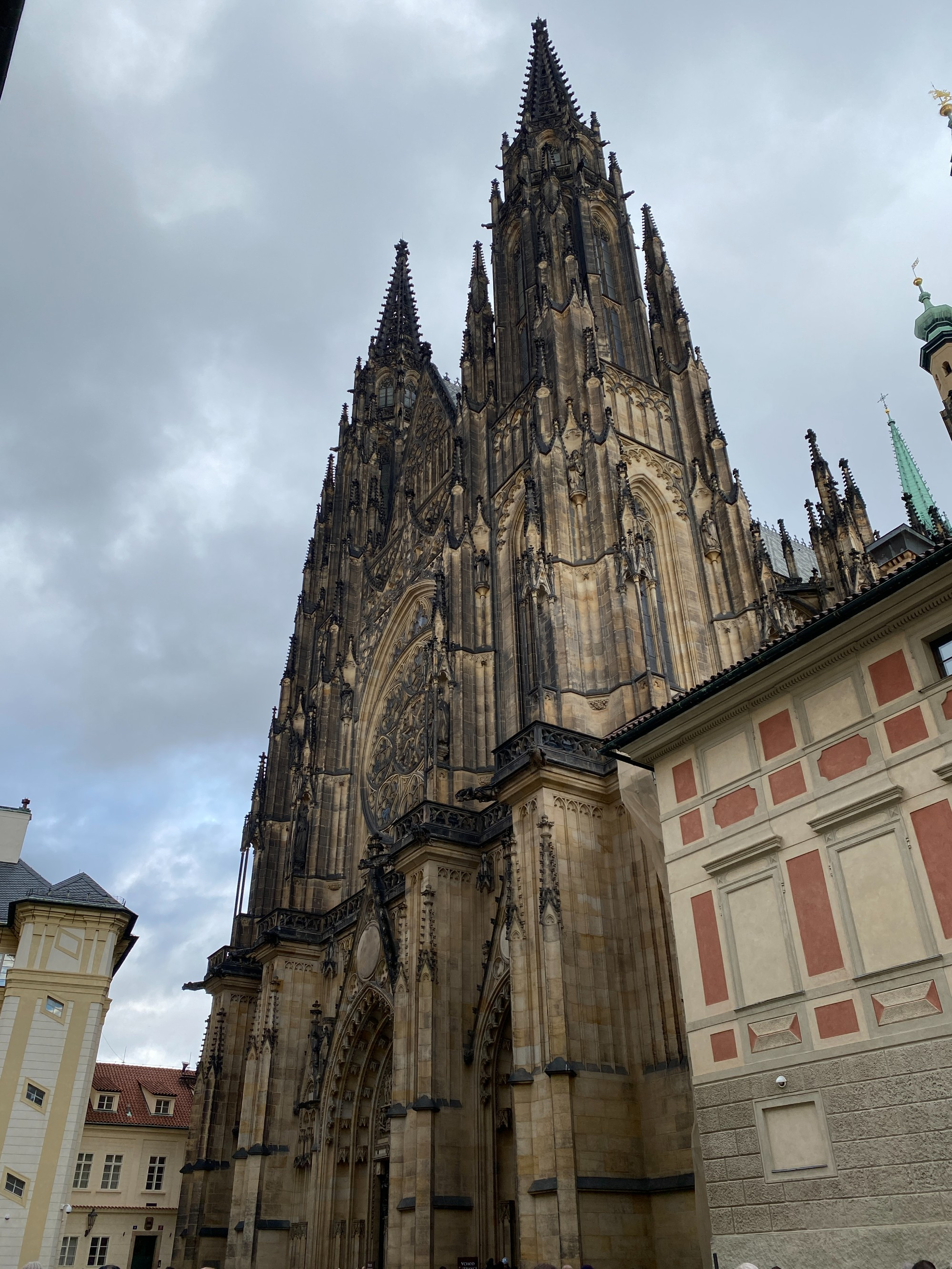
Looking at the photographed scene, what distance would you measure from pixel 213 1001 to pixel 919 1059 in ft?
88.7

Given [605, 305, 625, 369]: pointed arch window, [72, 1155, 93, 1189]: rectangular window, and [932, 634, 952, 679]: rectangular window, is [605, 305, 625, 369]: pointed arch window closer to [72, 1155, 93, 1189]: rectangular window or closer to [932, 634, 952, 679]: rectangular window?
[932, 634, 952, 679]: rectangular window

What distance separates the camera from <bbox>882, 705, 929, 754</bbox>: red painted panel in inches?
423

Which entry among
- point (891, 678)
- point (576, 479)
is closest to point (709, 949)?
point (891, 678)

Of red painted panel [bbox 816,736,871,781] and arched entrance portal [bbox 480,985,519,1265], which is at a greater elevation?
red painted panel [bbox 816,736,871,781]

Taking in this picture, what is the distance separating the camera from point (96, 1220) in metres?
34.8

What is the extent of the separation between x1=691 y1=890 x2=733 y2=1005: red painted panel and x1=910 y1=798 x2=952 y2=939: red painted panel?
2834 millimetres

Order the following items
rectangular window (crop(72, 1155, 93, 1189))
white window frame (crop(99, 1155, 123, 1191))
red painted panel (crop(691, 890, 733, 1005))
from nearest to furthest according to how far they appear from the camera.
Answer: red painted panel (crop(691, 890, 733, 1005)) < rectangular window (crop(72, 1155, 93, 1189)) < white window frame (crop(99, 1155, 123, 1191))

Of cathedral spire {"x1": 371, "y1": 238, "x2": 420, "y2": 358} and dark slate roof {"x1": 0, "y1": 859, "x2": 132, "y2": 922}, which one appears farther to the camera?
cathedral spire {"x1": 371, "y1": 238, "x2": 420, "y2": 358}

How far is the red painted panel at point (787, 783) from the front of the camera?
11.8 metres

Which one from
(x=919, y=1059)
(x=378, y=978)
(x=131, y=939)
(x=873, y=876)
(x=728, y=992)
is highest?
(x=131, y=939)

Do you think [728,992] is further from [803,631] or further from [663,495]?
[663,495]

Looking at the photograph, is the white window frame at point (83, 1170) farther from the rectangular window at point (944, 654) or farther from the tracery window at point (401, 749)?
the rectangular window at point (944, 654)

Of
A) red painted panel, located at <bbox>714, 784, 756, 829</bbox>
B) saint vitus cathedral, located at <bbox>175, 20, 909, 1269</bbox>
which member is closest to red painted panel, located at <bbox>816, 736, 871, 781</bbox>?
red painted panel, located at <bbox>714, 784, 756, 829</bbox>

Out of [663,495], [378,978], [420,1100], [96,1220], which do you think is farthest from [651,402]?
[96,1220]
